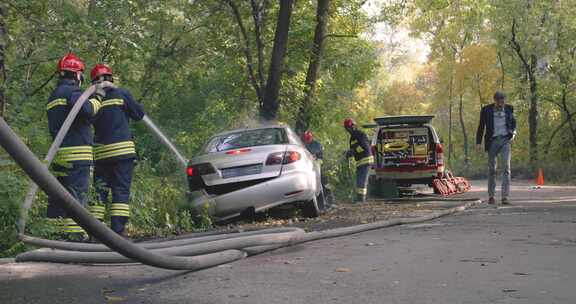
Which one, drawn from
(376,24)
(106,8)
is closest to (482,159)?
(376,24)

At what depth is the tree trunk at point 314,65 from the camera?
19.9 m

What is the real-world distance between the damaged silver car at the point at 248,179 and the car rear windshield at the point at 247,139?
10 cm

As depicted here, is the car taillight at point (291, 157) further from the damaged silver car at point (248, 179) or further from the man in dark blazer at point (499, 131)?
the man in dark blazer at point (499, 131)

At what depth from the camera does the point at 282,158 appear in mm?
10773

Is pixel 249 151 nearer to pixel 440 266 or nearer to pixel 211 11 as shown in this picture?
pixel 440 266

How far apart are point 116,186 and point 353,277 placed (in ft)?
13.1

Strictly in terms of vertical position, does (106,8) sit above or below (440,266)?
above

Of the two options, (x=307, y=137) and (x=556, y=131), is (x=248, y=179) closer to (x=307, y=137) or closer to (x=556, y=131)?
(x=307, y=137)

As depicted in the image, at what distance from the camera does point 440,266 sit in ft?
18.9

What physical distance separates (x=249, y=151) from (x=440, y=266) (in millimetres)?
5336

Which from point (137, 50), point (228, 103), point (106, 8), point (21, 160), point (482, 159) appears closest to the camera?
point (21, 160)

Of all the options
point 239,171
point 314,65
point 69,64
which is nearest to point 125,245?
point 69,64

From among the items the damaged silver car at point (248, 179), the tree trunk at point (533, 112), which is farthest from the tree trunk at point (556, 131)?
the damaged silver car at point (248, 179)

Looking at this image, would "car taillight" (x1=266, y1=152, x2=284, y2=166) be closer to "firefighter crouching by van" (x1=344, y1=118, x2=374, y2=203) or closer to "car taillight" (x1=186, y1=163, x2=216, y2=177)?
"car taillight" (x1=186, y1=163, x2=216, y2=177)
